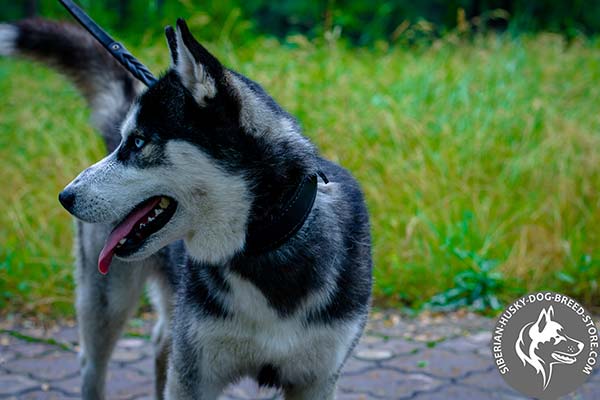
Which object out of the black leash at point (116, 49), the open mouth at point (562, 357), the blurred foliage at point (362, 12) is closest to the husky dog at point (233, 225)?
the black leash at point (116, 49)

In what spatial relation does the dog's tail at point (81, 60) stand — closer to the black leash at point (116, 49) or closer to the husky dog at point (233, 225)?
the black leash at point (116, 49)

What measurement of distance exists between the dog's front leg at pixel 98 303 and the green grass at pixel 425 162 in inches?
57.4

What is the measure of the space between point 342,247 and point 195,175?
553 millimetres

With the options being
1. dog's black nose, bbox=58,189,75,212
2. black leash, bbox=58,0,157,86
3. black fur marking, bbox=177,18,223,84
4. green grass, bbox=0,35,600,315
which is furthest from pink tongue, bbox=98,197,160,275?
green grass, bbox=0,35,600,315

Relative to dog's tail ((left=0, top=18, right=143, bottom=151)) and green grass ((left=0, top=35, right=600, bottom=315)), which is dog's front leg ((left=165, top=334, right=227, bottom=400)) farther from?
green grass ((left=0, top=35, right=600, bottom=315))

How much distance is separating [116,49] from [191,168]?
2.70 ft

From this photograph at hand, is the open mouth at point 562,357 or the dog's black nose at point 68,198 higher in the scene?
the dog's black nose at point 68,198

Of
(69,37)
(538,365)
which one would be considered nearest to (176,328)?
(69,37)

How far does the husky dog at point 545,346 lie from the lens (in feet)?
10.7

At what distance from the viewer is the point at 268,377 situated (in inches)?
95.1

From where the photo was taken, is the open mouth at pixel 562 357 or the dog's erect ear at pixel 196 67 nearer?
the dog's erect ear at pixel 196 67

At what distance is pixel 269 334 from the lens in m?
2.28

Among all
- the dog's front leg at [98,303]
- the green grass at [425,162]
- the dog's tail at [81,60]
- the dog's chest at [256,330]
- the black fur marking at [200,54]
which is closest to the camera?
the black fur marking at [200,54]

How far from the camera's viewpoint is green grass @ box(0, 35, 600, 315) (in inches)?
179
